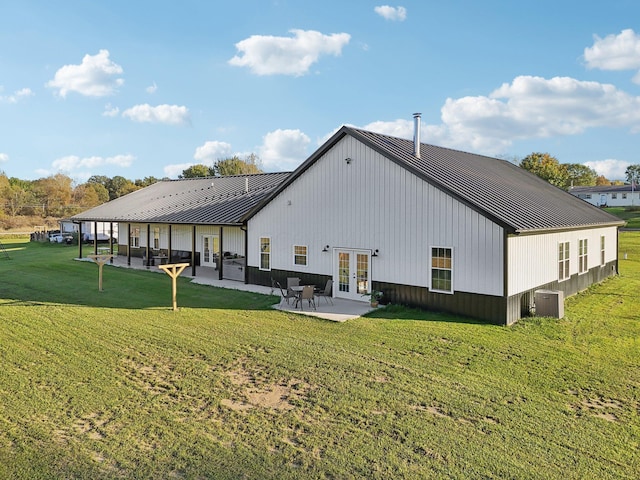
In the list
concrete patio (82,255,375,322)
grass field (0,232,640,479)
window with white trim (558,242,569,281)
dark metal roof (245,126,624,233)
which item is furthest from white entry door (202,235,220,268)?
window with white trim (558,242,569,281)

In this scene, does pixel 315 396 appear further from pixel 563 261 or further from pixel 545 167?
pixel 545 167

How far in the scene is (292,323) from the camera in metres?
12.3

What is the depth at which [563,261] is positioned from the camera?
15.8 meters

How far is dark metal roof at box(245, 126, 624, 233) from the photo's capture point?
12.6 m

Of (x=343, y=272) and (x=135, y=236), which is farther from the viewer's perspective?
(x=135, y=236)

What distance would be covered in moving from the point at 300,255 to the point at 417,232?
16.7ft

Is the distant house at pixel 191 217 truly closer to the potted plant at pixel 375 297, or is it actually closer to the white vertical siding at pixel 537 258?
the potted plant at pixel 375 297

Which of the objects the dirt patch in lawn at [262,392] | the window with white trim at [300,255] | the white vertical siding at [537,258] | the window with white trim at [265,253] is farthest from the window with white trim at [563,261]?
the dirt patch in lawn at [262,392]

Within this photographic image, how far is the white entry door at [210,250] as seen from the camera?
24109 millimetres

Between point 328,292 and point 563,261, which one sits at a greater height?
point 563,261

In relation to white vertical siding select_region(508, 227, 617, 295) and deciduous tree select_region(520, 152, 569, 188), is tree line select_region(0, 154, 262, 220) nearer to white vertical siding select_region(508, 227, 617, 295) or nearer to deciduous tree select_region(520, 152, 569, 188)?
deciduous tree select_region(520, 152, 569, 188)

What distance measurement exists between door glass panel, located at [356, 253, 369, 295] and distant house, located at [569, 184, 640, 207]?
2924 inches

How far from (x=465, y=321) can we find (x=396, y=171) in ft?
16.3

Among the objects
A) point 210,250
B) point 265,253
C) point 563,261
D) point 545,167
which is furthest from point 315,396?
point 545,167
